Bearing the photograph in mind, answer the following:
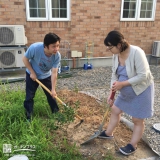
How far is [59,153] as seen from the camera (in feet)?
7.93

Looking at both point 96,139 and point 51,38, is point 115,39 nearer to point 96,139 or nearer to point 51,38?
point 51,38

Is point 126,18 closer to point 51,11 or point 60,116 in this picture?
point 51,11

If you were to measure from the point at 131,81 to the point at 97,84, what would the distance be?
3216mm

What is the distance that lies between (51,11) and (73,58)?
5.39 ft

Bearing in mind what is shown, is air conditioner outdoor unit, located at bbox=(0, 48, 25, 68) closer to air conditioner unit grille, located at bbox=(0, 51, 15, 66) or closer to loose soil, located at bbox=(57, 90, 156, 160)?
air conditioner unit grille, located at bbox=(0, 51, 15, 66)

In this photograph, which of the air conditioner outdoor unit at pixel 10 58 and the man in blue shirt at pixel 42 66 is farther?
the air conditioner outdoor unit at pixel 10 58

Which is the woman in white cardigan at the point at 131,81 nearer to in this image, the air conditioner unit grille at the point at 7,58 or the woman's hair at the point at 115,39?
the woman's hair at the point at 115,39

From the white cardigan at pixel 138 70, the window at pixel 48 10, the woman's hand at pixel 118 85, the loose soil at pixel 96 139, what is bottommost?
the loose soil at pixel 96 139

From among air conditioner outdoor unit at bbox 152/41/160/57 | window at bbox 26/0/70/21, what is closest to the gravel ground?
air conditioner outdoor unit at bbox 152/41/160/57

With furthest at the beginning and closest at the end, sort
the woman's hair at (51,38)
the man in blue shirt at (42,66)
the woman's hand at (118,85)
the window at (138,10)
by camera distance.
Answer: the window at (138,10), the man in blue shirt at (42,66), the woman's hair at (51,38), the woman's hand at (118,85)

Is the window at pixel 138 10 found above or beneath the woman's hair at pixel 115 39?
above

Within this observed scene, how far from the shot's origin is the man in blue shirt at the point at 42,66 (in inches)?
108

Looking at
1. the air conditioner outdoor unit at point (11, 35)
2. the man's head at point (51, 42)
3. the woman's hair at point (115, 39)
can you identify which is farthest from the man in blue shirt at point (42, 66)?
the air conditioner outdoor unit at point (11, 35)

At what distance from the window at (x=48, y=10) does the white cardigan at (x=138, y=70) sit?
4.71 metres
